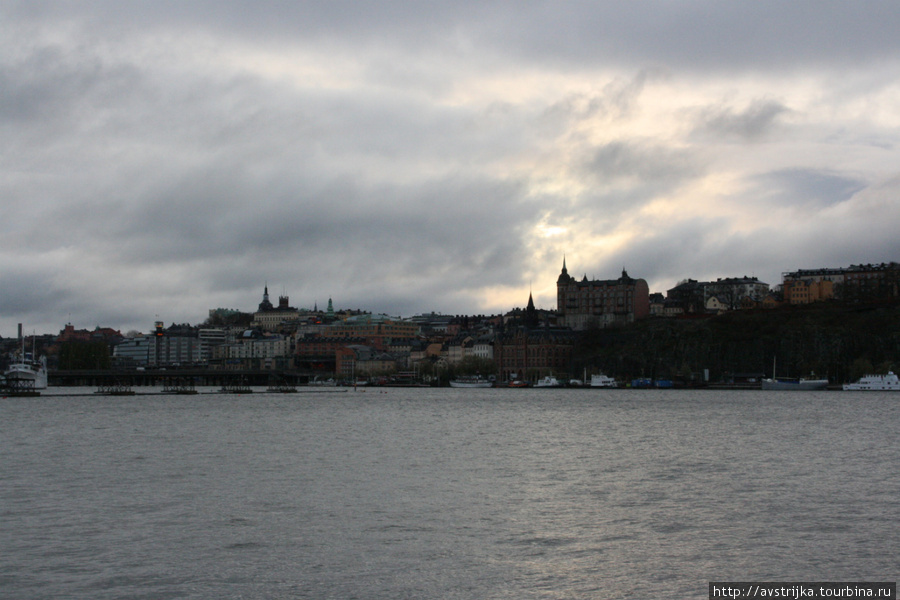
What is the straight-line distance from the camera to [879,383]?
14938 centimetres

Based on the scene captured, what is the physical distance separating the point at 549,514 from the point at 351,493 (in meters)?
8.13

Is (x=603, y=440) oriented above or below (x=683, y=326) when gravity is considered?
below

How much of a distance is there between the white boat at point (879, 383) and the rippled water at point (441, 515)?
9863cm

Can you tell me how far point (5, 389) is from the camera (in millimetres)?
146625

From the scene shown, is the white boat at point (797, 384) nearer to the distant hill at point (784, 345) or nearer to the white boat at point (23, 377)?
the distant hill at point (784, 345)

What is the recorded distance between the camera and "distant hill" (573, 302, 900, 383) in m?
171

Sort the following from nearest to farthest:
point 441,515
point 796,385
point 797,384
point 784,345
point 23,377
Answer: point 441,515, point 23,377, point 796,385, point 797,384, point 784,345

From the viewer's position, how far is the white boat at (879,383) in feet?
488

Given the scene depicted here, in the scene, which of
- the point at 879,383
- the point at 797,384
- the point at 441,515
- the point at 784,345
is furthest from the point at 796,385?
the point at 441,515

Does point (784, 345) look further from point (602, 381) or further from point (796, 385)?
point (602, 381)

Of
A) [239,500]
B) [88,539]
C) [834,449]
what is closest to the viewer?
[88,539]

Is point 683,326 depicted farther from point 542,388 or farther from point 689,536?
point 689,536

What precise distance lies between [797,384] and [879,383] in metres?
16.1

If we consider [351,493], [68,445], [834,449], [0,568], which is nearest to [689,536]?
[351,493]
